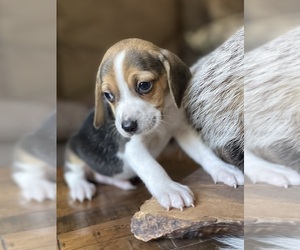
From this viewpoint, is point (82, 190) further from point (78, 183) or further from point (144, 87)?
point (144, 87)

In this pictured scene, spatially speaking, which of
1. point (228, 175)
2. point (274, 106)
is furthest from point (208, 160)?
point (274, 106)

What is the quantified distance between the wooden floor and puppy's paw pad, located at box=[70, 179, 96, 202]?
0.5 inches

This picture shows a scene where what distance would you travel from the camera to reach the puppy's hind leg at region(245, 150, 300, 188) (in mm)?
800

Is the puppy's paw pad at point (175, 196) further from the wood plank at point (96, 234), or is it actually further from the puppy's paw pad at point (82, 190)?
the puppy's paw pad at point (82, 190)

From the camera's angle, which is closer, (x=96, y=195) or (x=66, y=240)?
(x=66, y=240)

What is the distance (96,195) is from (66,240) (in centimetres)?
16

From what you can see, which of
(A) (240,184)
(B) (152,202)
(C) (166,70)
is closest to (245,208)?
(A) (240,184)

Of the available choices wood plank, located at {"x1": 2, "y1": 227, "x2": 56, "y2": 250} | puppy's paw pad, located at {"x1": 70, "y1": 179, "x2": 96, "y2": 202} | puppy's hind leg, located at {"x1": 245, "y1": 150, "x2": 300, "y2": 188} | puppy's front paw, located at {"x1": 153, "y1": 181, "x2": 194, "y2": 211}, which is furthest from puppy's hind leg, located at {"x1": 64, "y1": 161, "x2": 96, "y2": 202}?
puppy's hind leg, located at {"x1": 245, "y1": 150, "x2": 300, "y2": 188}

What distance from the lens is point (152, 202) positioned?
84 cm

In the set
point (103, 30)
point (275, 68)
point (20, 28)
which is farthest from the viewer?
point (103, 30)

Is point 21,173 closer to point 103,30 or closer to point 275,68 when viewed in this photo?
point 103,30

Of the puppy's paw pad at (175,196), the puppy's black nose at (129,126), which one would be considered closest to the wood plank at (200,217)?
the puppy's paw pad at (175,196)

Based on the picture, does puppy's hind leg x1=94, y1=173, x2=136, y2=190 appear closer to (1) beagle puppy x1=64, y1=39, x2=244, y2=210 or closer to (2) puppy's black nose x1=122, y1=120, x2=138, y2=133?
(1) beagle puppy x1=64, y1=39, x2=244, y2=210

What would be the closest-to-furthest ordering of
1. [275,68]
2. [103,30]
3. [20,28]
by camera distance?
[275,68]
[20,28]
[103,30]
